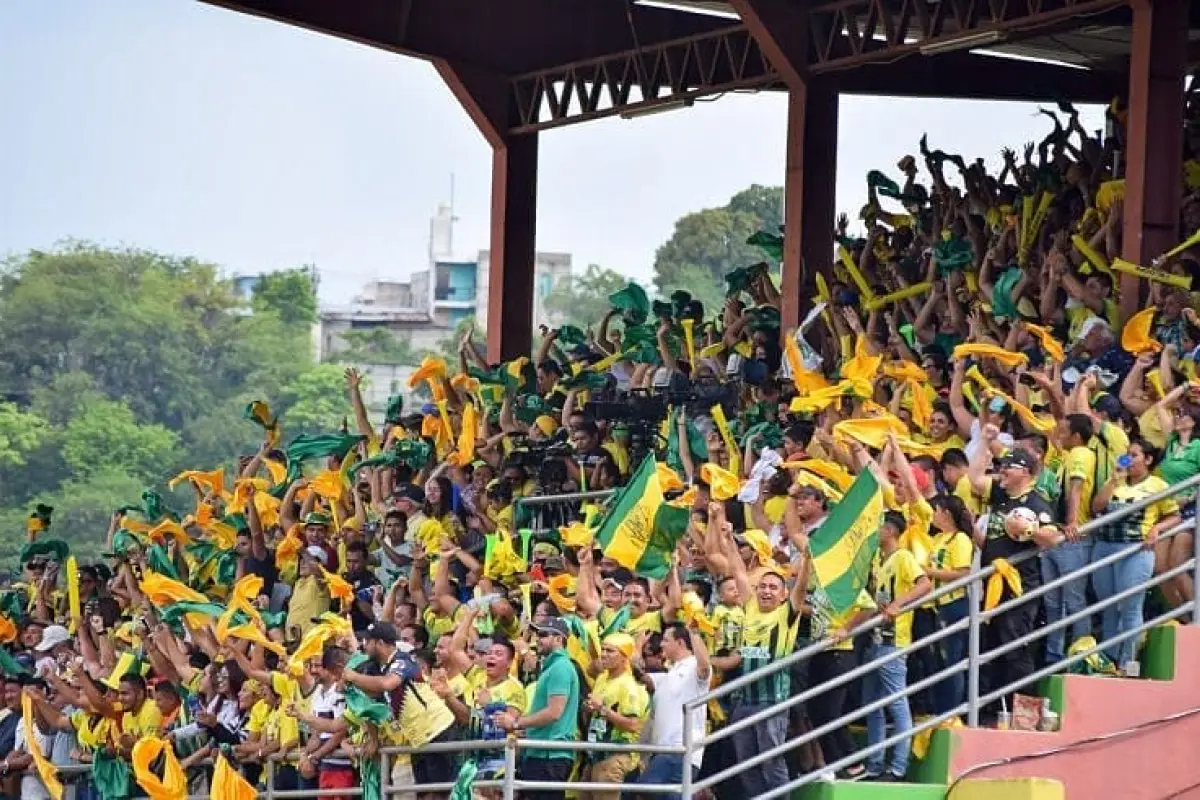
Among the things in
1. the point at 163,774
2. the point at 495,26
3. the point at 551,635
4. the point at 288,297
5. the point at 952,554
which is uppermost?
the point at 288,297

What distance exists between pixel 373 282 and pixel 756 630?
309ft

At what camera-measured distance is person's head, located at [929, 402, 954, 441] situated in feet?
53.9

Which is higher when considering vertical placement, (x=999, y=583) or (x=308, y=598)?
(x=999, y=583)

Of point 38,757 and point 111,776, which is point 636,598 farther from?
point 38,757

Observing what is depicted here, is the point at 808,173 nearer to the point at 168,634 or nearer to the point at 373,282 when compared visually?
the point at 168,634

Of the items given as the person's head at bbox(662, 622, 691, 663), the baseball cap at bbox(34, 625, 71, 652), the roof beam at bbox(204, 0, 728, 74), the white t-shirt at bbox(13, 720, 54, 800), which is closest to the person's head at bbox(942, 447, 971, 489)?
the person's head at bbox(662, 622, 691, 663)

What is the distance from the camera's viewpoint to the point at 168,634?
1812 centimetres

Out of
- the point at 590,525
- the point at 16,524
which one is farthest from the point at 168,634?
the point at 16,524

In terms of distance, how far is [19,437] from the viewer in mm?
61438

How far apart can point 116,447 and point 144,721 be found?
44708mm

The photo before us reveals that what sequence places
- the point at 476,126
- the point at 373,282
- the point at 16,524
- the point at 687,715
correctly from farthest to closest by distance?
the point at 373,282
the point at 16,524
the point at 476,126
the point at 687,715

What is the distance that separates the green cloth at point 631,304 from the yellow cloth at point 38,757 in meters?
6.75

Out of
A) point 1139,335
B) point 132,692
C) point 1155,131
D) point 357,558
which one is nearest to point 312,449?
point 357,558

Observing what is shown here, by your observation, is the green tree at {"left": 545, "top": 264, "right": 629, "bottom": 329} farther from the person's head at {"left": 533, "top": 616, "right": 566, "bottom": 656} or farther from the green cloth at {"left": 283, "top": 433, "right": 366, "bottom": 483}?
the person's head at {"left": 533, "top": 616, "right": 566, "bottom": 656}
